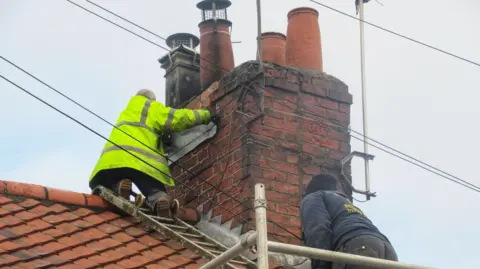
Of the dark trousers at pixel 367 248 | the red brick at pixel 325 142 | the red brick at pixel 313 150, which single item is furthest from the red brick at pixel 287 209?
the dark trousers at pixel 367 248

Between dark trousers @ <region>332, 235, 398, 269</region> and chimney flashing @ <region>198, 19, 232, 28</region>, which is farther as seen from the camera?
chimney flashing @ <region>198, 19, 232, 28</region>

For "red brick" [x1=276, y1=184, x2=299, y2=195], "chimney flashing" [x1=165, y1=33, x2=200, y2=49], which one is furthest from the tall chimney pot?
"red brick" [x1=276, y1=184, x2=299, y2=195]

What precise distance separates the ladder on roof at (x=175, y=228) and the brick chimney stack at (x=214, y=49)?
160 centimetres

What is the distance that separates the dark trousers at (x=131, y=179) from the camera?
9.20 meters

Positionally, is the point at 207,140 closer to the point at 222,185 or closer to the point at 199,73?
the point at 222,185

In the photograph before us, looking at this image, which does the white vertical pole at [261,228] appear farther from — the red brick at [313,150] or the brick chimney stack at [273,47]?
the brick chimney stack at [273,47]

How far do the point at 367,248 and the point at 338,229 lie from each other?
0.29 metres

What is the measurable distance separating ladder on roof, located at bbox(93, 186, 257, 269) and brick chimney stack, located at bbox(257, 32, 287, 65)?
80.5 inches

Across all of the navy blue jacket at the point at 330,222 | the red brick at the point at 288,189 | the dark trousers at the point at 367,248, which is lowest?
the dark trousers at the point at 367,248

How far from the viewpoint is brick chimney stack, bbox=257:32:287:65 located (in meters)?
10.3

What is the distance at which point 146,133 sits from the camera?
945cm

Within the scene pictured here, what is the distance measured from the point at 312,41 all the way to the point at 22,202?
9.86 feet

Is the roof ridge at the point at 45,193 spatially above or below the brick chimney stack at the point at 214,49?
below

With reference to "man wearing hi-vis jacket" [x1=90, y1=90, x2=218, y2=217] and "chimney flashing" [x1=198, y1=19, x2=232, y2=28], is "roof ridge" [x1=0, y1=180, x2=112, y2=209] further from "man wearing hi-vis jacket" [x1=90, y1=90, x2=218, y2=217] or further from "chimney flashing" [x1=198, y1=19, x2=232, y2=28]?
"chimney flashing" [x1=198, y1=19, x2=232, y2=28]
